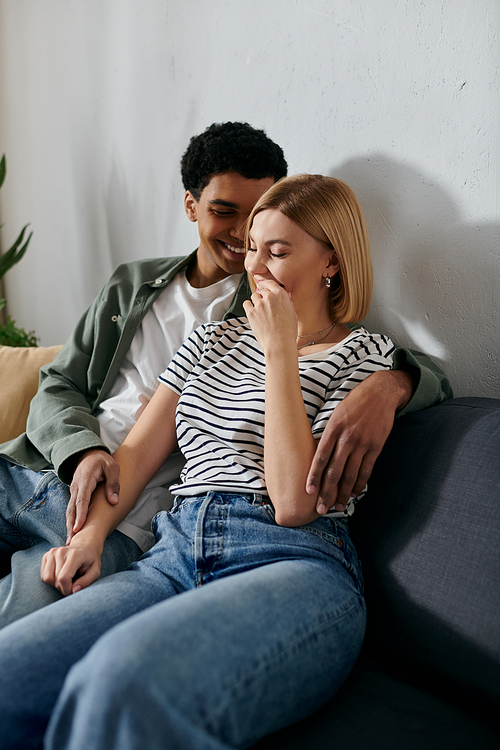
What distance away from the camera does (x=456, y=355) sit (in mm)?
1252

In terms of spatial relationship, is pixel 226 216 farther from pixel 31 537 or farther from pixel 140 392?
pixel 31 537

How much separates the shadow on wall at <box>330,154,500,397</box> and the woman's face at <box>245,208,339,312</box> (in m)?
0.23

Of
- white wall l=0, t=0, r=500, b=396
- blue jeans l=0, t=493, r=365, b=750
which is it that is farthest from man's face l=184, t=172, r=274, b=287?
blue jeans l=0, t=493, r=365, b=750

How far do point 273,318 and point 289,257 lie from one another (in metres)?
0.16

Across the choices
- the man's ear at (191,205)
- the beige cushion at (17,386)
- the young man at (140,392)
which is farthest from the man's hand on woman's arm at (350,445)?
the beige cushion at (17,386)

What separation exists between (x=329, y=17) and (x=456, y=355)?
94cm

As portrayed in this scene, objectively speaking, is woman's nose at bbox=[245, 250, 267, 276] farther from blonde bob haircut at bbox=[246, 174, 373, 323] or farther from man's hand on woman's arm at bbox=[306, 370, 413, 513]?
man's hand on woman's arm at bbox=[306, 370, 413, 513]

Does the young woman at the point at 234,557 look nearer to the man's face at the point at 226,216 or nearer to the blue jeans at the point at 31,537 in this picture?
the blue jeans at the point at 31,537

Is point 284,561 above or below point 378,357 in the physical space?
below

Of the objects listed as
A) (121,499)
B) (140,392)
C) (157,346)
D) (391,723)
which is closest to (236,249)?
(157,346)

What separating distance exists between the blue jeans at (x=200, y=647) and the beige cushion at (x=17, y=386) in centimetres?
90

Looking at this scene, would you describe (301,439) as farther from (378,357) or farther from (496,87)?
(496,87)

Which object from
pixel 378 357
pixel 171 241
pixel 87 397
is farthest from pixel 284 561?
pixel 171 241

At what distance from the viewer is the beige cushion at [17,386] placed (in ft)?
5.62
